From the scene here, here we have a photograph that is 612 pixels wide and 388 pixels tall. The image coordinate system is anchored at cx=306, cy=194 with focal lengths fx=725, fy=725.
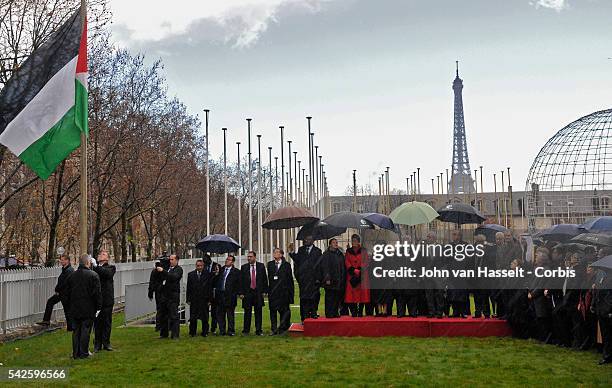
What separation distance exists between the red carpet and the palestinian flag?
24.0 ft

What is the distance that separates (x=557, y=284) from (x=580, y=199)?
21428 millimetres

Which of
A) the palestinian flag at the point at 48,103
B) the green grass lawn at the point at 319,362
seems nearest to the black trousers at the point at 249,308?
the green grass lawn at the point at 319,362

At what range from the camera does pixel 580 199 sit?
34.9 metres

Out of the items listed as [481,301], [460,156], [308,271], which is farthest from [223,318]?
[460,156]

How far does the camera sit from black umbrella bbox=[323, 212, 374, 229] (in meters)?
18.3

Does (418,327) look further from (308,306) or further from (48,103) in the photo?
(48,103)

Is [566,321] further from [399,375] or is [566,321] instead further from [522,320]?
[399,375]

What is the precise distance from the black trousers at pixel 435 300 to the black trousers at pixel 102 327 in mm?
7539

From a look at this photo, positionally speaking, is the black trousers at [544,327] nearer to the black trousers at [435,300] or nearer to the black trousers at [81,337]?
the black trousers at [435,300]

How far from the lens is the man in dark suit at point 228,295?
18.3 meters

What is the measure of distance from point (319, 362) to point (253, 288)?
17.4ft

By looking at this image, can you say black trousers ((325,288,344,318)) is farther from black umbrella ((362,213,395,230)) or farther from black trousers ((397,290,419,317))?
black umbrella ((362,213,395,230))

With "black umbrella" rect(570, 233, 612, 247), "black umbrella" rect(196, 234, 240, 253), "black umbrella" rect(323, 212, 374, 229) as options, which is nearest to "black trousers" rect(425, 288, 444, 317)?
"black umbrella" rect(323, 212, 374, 229)

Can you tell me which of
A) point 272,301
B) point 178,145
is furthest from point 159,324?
point 178,145
